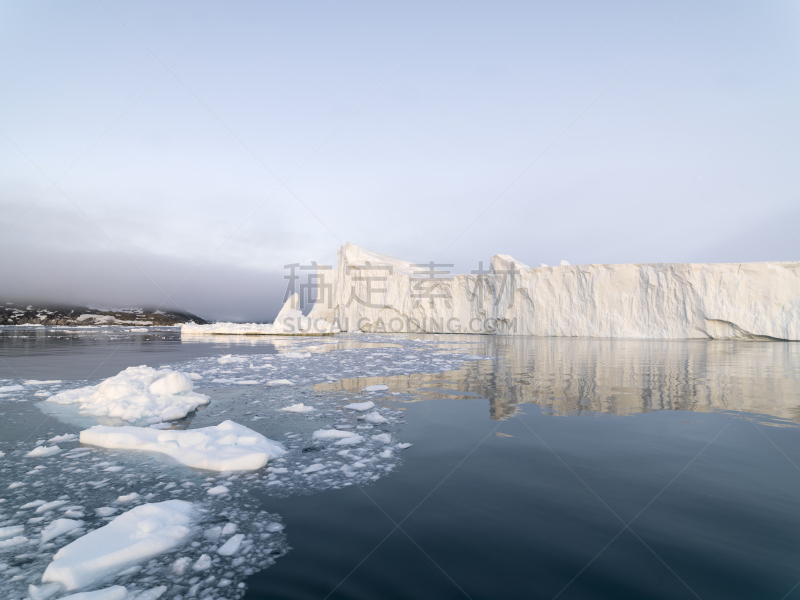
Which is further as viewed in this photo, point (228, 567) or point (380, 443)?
point (380, 443)

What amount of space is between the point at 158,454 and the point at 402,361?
760 centimetres

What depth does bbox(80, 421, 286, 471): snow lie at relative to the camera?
3.00m

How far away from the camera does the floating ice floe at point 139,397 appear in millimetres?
4539

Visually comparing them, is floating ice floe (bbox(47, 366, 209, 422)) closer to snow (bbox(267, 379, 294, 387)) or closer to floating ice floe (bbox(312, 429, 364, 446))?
snow (bbox(267, 379, 294, 387))

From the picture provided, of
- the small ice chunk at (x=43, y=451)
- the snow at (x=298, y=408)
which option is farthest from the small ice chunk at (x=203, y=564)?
the snow at (x=298, y=408)

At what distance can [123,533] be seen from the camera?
1.93 m

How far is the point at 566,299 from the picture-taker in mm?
28547

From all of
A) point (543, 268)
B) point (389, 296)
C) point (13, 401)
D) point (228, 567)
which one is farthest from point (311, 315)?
point (228, 567)

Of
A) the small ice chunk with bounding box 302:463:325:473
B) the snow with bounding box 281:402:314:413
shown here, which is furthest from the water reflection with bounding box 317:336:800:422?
the small ice chunk with bounding box 302:463:325:473

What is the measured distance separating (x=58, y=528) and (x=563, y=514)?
2666 mm

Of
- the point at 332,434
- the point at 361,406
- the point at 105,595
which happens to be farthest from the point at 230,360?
the point at 105,595

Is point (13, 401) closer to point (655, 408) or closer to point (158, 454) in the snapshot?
point (158, 454)

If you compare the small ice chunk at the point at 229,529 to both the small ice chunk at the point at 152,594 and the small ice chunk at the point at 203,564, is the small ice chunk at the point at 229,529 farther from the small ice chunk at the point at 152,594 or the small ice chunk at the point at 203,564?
the small ice chunk at the point at 152,594

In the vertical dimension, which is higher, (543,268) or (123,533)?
(543,268)
